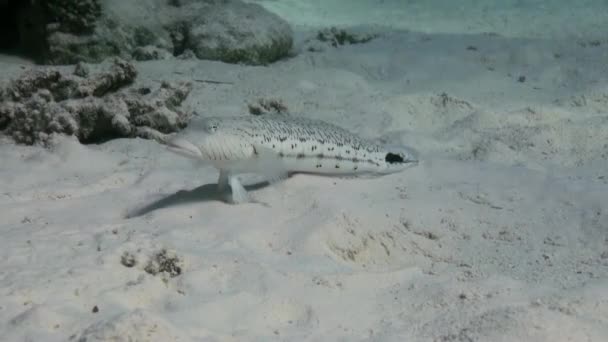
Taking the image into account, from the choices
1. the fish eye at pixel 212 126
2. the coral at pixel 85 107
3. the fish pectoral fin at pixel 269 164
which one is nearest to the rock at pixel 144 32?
the coral at pixel 85 107

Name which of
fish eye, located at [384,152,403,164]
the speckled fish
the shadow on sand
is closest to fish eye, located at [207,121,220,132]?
the speckled fish

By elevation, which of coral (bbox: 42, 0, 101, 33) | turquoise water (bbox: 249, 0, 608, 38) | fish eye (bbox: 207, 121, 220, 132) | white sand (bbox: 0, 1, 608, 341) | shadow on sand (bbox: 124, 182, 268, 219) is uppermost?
turquoise water (bbox: 249, 0, 608, 38)

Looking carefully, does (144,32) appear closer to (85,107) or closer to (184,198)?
(85,107)

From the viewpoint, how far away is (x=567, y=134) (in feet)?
17.1

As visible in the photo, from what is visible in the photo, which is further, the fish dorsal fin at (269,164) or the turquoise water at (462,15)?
the turquoise water at (462,15)

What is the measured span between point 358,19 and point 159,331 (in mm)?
12961

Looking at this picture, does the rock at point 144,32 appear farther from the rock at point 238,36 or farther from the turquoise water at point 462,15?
the turquoise water at point 462,15

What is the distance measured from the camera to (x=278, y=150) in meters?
4.18

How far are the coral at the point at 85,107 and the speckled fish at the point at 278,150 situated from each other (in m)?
1.91

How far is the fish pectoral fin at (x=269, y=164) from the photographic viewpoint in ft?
13.3

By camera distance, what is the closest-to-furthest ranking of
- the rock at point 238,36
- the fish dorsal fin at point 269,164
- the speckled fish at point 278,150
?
the speckled fish at point 278,150
the fish dorsal fin at point 269,164
the rock at point 238,36

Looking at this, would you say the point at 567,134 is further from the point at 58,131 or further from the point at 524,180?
the point at 58,131

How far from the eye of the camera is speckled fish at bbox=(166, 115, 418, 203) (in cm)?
382

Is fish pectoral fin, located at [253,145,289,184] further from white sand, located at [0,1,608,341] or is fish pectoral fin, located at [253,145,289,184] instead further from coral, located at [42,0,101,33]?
coral, located at [42,0,101,33]
